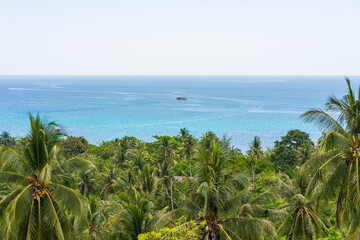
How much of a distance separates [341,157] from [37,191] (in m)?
10.2

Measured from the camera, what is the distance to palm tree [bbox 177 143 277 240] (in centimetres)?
1310

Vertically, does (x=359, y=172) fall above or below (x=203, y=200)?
above

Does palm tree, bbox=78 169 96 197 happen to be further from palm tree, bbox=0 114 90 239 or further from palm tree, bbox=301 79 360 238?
palm tree, bbox=301 79 360 238

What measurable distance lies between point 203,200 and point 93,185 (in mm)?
25751

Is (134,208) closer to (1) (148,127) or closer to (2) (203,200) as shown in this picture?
(2) (203,200)

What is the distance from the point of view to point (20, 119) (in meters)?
122

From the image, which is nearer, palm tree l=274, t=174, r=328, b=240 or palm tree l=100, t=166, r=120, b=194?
palm tree l=274, t=174, r=328, b=240

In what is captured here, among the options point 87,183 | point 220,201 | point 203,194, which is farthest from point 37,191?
point 87,183

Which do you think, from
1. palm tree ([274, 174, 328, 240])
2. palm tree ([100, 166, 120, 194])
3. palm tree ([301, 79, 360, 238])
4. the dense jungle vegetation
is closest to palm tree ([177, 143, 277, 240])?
the dense jungle vegetation

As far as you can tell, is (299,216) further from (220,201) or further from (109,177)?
(109,177)

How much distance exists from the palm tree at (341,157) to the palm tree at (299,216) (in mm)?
4754

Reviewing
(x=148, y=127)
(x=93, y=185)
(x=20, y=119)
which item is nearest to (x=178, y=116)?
(x=148, y=127)

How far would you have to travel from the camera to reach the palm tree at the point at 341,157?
11.0 m

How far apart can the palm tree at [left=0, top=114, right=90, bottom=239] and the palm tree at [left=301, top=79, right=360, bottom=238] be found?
8.25m
